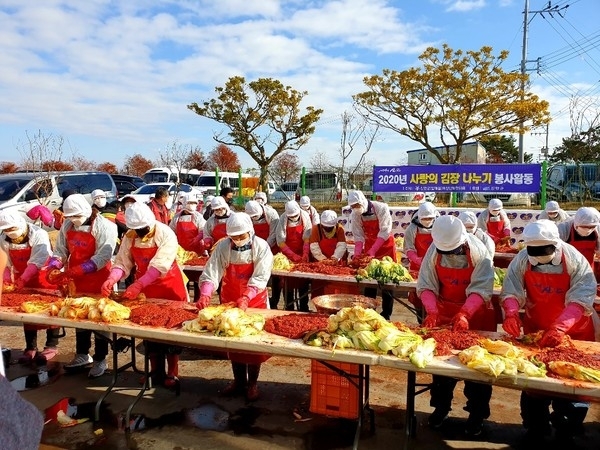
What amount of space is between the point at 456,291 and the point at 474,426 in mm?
1213

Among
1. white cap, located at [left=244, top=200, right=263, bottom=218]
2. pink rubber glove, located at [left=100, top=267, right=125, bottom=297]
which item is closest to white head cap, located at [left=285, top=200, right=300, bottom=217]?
white cap, located at [left=244, top=200, right=263, bottom=218]

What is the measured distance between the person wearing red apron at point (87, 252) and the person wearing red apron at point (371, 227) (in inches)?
144

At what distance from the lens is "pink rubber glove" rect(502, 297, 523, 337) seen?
3817mm

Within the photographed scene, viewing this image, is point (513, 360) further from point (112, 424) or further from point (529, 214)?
point (529, 214)

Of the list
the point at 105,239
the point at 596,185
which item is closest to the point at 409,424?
the point at 105,239

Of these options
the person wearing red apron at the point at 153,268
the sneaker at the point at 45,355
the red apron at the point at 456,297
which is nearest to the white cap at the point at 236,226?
the person wearing red apron at the point at 153,268

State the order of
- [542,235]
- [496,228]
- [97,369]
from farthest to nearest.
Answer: [496,228] → [97,369] → [542,235]

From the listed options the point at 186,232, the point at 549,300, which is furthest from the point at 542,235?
the point at 186,232

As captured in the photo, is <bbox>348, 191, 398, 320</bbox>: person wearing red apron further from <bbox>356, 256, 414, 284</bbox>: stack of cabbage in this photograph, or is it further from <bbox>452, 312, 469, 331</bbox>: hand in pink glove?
<bbox>452, 312, 469, 331</bbox>: hand in pink glove

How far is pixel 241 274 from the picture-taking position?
5141mm

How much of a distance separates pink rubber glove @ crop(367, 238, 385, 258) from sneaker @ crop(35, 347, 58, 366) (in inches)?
185

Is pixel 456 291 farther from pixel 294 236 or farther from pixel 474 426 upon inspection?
pixel 294 236

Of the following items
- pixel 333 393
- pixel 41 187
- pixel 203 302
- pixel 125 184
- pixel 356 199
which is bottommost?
pixel 333 393

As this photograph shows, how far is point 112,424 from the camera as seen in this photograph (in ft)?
15.5
